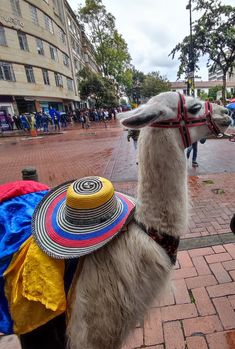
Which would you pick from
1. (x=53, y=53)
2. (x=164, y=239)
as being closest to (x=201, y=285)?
(x=164, y=239)

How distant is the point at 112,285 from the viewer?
144cm

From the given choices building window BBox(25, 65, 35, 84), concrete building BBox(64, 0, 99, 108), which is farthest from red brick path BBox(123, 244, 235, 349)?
concrete building BBox(64, 0, 99, 108)

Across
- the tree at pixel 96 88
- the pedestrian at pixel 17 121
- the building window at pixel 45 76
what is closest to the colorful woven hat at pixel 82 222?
the pedestrian at pixel 17 121

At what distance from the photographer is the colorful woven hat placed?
1.41 m

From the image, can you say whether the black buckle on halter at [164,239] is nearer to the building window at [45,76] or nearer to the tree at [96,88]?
the building window at [45,76]

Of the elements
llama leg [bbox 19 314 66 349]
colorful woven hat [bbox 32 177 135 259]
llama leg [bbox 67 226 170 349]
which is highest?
colorful woven hat [bbox 32 177 135 259]

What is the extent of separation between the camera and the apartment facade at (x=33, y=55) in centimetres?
2359

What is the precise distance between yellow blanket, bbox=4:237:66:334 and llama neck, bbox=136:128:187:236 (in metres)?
0.62

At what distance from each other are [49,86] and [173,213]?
1265 inches

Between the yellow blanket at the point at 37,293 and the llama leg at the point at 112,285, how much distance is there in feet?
0.39

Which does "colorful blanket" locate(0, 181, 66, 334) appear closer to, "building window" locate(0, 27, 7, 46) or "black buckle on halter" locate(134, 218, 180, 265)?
"black buckle on halter" locate(134, 218, 180, 265)

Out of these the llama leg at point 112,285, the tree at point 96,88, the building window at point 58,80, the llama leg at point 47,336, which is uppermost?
the building window at point 58,80

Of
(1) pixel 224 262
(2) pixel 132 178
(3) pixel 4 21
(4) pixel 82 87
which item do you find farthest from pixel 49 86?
(1) pixel 224 262

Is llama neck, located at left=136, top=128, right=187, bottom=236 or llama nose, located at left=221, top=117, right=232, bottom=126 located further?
llama nose, located at left=221, top=117, right=232, bottom=126
